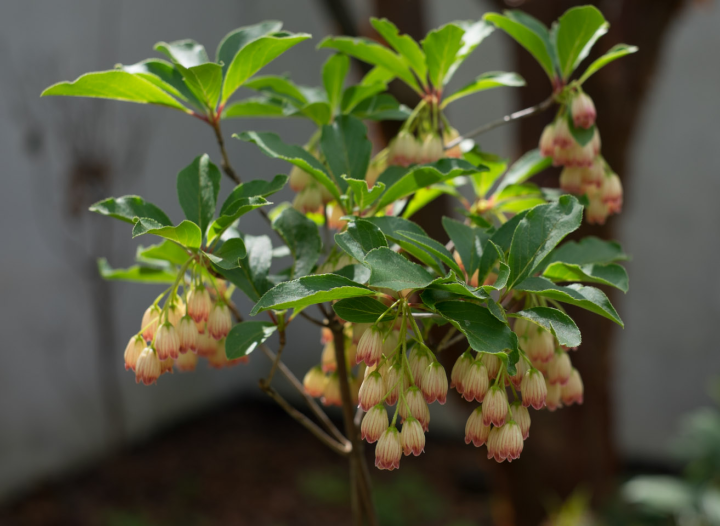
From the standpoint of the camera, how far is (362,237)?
526 millimetres

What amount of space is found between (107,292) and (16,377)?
62 cm

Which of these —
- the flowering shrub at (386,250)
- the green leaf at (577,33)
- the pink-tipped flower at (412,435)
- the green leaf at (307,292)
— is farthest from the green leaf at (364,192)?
the green leaf at (577,33)

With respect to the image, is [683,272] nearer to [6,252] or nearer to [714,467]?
[714,467]

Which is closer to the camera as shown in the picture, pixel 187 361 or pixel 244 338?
pixel 244 338

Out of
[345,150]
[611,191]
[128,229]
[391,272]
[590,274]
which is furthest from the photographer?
[128,229]

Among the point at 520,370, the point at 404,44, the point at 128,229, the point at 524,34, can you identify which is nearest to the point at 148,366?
the point at 520,370

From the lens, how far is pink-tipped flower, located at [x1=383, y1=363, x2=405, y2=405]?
53cm

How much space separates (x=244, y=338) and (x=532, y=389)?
0.28m

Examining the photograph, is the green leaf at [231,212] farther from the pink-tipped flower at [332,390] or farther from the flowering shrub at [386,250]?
the pink-tipped flower at [332,390]

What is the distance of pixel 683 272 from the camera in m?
3.21

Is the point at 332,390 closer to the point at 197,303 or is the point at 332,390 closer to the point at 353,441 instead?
the point at 353,441

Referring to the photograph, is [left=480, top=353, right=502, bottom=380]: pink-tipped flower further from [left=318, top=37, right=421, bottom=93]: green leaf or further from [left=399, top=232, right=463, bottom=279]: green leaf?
[left=318, top=37, right=421, bottom=93]: green leaf

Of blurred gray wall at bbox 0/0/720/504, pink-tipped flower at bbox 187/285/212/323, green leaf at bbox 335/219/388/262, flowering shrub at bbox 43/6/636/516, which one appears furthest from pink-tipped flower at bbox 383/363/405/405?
blurred gray wall at bbox 0/0/720/504

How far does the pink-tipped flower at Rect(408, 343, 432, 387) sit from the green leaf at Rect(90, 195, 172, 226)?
28 centimetres
